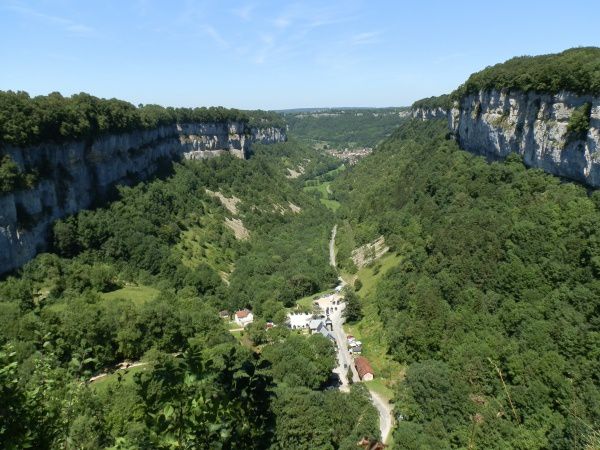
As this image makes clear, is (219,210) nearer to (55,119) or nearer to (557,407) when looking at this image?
(55,119)

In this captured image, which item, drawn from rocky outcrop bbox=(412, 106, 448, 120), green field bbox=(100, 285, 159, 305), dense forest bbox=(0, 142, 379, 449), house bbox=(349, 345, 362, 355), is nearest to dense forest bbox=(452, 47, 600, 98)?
house bbox=(349, 345, 362, 355)

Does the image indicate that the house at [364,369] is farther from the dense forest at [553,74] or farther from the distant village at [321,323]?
the dense forest at [553,74]

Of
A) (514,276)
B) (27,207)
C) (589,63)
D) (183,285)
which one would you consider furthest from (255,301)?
(589,63)

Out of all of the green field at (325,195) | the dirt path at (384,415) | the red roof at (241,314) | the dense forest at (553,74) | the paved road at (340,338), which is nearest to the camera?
the dirt path at (384,415)

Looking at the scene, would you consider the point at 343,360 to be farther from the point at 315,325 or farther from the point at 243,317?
the point at 243,317

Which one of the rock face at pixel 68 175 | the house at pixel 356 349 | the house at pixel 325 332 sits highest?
the rock face at pixel 68 175

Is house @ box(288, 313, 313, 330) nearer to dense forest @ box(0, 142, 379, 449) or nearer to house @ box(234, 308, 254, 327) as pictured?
dense forest @ box(0, 142, 379, 449)

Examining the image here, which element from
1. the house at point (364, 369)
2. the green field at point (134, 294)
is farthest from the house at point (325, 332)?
the green field at point (134, 294)
